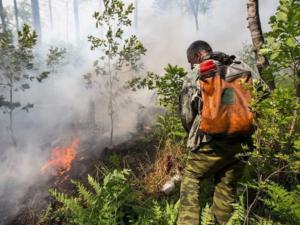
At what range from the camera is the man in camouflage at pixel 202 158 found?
3.08 m

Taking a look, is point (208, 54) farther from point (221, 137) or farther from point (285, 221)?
point (285, 221)

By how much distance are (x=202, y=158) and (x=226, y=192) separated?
1.51ft

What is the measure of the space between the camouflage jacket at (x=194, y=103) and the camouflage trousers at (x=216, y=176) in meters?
0.10

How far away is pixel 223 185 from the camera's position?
3307 millimetres

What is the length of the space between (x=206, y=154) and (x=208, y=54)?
0.97 meters

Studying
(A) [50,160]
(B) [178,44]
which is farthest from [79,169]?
(B) [178,44]

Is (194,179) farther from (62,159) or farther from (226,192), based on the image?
(62,159)

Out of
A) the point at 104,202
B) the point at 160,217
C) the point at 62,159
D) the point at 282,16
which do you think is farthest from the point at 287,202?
the point at 62,159

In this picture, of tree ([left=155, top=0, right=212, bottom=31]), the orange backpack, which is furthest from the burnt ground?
tree ([left=155, top=0, right=212, bottom=31])

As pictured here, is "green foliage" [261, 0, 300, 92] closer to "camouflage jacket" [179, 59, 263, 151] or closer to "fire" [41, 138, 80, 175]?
"camouflage jacket" [179, 59, 263, 151]

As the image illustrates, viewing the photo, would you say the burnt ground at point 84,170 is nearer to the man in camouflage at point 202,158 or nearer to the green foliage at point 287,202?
the man in camouflage at point 202,158

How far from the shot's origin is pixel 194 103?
10.3 ft

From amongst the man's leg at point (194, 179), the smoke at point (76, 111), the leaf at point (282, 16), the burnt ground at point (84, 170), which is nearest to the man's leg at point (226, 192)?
the man's leg at point (194, 179)

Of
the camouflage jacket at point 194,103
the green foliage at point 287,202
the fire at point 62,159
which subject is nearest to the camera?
the green foliage at point 287,202
